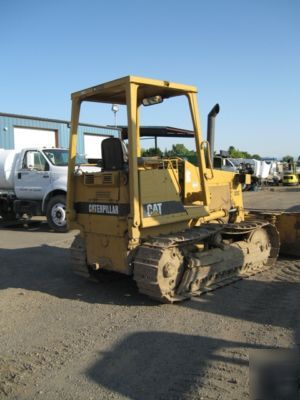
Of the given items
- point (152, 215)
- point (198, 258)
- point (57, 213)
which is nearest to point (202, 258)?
point (198, 258)

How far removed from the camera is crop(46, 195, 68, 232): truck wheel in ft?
39.0

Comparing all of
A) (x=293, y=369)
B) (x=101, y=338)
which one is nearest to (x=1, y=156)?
(x=101, y=338)

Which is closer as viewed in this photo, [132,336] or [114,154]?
[132,336]

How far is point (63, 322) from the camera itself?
510 centimetres

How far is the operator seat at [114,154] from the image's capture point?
5.79 metres

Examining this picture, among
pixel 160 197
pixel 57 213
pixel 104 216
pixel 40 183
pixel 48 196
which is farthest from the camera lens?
pixel 40 183

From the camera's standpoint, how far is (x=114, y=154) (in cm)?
586

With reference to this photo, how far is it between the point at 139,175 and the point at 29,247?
5.15 metres

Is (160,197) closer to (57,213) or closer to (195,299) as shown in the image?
(195,299)

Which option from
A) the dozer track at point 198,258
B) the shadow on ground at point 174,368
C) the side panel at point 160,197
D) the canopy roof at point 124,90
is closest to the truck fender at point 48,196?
the dozer track at point 198,258

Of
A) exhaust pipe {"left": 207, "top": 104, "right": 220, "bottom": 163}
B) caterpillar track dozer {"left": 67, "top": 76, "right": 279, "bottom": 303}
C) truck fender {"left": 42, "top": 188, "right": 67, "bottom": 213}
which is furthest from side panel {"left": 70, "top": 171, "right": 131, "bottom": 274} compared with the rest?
truck fender {"left": 42, "top": 188, "right": 67, "bottom": 213}

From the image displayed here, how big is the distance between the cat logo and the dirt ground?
1.12 m

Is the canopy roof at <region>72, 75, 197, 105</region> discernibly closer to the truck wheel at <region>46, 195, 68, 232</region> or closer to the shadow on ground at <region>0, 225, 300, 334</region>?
the shadow on ground at <region>0, 225, 300, 334</region>

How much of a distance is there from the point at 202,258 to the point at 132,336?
1693 mm
